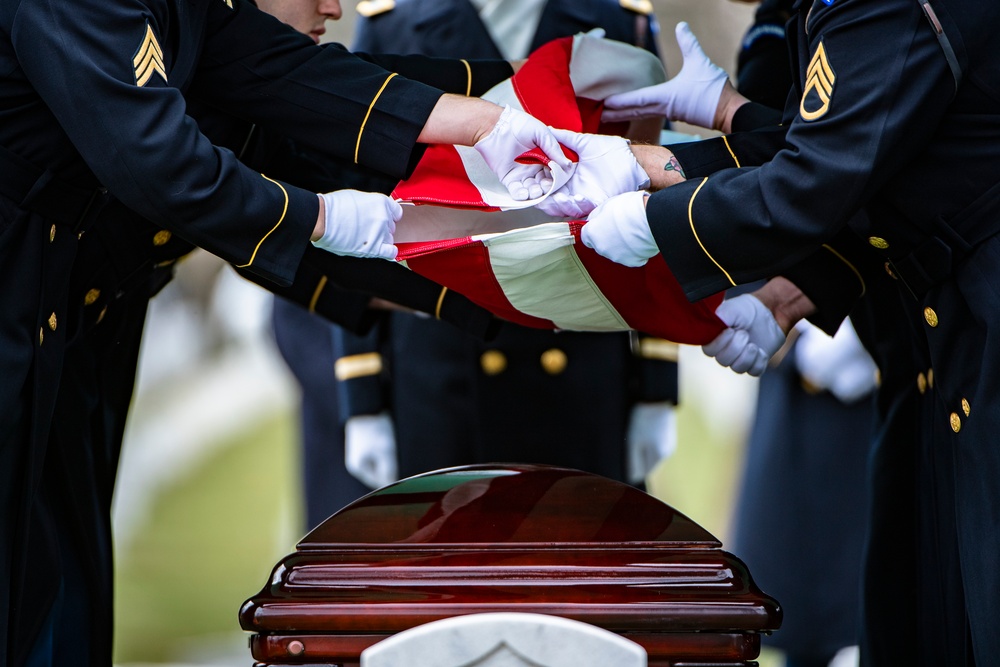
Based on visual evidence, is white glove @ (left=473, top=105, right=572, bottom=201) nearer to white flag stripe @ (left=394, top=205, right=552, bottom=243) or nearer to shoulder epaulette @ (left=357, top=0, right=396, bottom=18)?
white flag stripe @ (left=394, top=205, right=552, bottom=243)

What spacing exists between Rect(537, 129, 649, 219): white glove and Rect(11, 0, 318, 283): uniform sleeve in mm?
400

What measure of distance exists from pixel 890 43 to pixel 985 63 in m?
0.13

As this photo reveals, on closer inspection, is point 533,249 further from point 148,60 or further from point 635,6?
point 635,6

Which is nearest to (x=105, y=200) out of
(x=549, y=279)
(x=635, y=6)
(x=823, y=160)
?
(x=549, y=279)

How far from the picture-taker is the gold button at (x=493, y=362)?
2.70 m

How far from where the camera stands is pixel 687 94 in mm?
2098

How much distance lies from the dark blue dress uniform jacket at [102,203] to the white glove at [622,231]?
325mm

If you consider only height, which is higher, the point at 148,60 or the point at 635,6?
the point at 635,6

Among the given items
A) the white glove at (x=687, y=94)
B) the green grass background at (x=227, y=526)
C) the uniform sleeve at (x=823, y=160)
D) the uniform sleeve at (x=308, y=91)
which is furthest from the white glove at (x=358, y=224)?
the green grass background at (x=227, y=526)

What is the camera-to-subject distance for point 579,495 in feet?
5.48

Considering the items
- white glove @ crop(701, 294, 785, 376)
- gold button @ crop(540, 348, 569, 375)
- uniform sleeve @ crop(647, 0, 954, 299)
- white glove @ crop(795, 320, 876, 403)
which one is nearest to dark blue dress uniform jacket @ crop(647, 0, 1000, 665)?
uniform sleeve @ crop(647, 0, 954, 299)

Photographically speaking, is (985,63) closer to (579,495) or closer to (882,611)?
(579,495)

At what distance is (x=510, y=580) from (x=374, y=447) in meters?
1.47

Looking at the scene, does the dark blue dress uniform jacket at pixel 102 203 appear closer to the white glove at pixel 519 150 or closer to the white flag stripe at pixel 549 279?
the white glove at pixel 519 150
